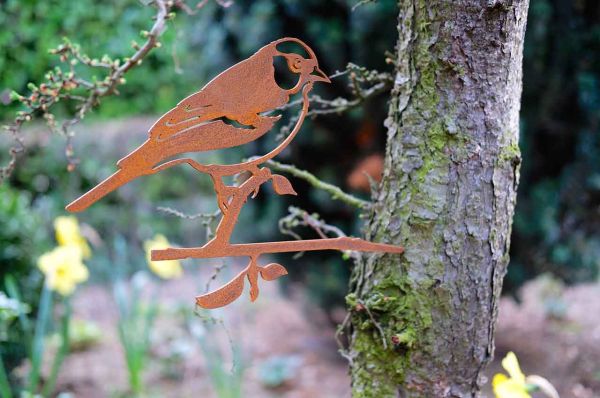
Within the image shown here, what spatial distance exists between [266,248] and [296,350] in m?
2.26

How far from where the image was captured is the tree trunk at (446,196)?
967 millimetres

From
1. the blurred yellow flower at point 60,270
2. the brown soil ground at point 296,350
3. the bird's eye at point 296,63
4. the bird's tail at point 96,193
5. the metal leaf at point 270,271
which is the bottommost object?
the brown soil ground at point 296,350

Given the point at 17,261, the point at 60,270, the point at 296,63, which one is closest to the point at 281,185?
the point at 296,63

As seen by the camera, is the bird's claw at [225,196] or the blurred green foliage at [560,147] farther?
the blurred green foliage at [560,147]

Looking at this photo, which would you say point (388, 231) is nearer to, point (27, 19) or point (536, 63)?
point (536, 63)

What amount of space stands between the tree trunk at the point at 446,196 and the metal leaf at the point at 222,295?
21 centimetres

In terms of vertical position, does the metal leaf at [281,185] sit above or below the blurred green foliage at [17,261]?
above

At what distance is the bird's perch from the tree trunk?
56 millimetres

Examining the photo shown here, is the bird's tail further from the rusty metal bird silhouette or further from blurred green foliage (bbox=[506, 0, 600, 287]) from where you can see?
blurred green foliage (bbox=[506, 0, 600, 287])

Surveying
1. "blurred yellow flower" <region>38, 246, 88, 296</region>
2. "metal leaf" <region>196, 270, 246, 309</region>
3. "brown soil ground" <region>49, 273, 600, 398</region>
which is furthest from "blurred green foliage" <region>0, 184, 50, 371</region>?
"metal leaf" <region>196, 270, 246, 309</region>

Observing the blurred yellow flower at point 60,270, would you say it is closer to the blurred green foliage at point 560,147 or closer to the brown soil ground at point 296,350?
the brown soil ground at point 296,350

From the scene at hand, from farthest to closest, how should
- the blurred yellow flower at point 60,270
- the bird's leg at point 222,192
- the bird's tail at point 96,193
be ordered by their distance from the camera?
the blurred yellow flower at point 60,270 → the bird's leg at point 222,192 → the bird's tail at point 96,193

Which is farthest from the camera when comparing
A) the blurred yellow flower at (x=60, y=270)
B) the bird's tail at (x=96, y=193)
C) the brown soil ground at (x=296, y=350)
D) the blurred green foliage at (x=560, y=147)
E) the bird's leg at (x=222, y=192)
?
the brown soil ground at (x=296, y=350)

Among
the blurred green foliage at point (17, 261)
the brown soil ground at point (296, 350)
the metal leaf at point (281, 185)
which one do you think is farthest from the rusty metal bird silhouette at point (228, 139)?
the blurred green foliage at point (17, 261)
